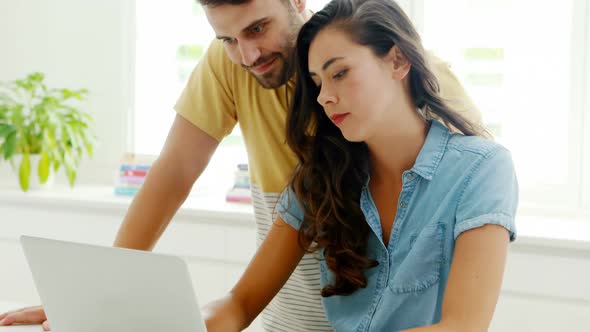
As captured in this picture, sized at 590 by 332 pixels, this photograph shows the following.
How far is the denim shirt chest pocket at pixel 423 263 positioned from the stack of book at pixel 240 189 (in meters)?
1.79

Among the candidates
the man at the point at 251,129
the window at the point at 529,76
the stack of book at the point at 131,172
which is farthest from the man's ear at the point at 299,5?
the stack of book at the point at 131,172

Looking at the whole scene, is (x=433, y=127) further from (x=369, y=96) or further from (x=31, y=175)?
(x=31, y=175)

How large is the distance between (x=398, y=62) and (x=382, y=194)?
0.86 feet

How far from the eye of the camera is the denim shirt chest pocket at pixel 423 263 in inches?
54.3

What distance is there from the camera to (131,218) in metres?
1.80

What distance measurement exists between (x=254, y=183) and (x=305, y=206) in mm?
290

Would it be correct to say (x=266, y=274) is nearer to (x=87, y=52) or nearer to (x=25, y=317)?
(x=25, y=317)

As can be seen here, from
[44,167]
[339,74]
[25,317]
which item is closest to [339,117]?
[339,74]

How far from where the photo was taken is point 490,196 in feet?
4.34

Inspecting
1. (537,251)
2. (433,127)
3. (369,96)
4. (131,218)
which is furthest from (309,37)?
(537,251)

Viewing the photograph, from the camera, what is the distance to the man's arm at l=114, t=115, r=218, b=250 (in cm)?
180

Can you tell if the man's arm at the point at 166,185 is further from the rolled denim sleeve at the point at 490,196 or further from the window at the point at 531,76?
the window at the point at 531,76

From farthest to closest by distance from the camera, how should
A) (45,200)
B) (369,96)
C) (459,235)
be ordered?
1. (45,200)
2. (369,96)
3. (459,235)

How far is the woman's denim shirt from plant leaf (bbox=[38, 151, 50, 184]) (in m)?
2.16
